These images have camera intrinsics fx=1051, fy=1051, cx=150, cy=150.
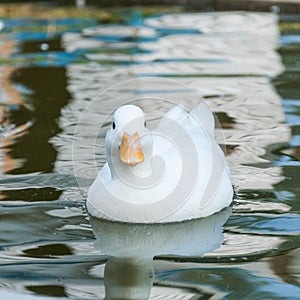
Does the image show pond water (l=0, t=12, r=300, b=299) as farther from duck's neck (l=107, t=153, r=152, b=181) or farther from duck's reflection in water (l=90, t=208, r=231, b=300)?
duck's neck (l=107, t=153, r=152, b=181)

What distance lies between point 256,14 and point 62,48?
9.32 feet

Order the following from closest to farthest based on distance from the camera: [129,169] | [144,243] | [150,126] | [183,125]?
[144,243] → [129,169] → [183,125] → [150,126]

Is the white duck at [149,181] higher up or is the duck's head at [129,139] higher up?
the duck's head at [129,139]

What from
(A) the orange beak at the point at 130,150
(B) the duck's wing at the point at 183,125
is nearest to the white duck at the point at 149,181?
(A) the orange beak at the point at 130,150

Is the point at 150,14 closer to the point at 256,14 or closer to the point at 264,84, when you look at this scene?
the point at 256,14

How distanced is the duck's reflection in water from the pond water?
0.01 metres

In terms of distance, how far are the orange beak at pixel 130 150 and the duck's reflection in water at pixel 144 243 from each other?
374 mm

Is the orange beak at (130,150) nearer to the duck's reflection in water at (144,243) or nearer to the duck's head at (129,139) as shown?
the duck's head at (129,139)

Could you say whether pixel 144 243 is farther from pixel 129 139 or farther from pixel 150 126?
pixel 150 126

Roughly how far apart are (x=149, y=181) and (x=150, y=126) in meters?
2.20

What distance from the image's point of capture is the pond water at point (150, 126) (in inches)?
199

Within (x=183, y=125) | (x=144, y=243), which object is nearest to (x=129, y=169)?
(x=144, y=243)

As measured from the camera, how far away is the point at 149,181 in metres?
5.73

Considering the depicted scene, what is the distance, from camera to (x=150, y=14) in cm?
1296
